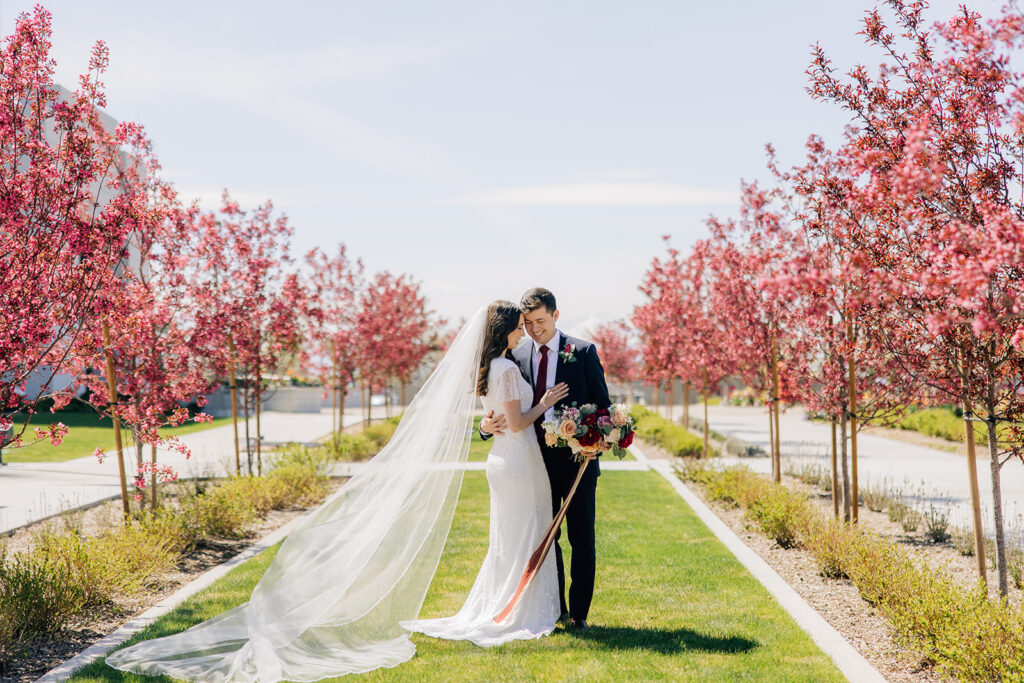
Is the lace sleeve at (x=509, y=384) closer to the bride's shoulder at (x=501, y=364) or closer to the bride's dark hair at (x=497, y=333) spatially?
the bride's shoulder at (x=501, y=364)

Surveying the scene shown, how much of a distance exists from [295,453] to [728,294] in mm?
7449

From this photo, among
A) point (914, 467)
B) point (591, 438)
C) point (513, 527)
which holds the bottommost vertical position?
point (914, 467)

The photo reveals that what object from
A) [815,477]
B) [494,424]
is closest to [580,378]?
[494,424]

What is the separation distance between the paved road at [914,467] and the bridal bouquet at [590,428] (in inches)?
202

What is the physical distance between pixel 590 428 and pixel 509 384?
2.14ft

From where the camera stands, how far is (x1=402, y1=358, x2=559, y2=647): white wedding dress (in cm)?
591

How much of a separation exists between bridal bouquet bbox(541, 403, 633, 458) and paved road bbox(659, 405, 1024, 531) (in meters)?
5.13

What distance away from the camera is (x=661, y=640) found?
19.2 feet

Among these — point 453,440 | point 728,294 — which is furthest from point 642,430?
point 453,440

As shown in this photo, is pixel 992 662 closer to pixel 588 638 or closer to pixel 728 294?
pixel 588 638

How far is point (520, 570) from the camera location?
5.98m

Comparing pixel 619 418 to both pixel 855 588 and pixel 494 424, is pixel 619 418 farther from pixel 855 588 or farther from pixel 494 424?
pixel 855 588

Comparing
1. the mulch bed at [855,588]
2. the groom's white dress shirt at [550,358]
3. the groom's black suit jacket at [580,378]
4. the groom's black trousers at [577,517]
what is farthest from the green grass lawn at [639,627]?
the groom's white dress shirt at [550,358]

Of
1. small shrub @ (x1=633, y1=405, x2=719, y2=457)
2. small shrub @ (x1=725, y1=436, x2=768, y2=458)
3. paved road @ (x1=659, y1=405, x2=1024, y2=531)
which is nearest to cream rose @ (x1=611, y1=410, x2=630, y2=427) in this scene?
paved road @ (x1=659, y1=405, x2=1024, y2=531)
